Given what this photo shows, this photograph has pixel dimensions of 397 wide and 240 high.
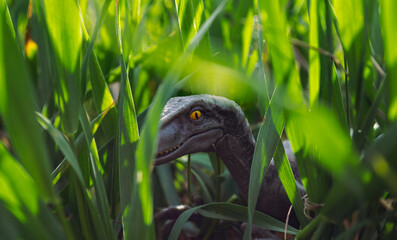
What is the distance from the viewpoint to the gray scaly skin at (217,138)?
0.70 m

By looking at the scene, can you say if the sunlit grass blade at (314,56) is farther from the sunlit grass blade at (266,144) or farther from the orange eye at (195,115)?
the orange eye at (195,115)

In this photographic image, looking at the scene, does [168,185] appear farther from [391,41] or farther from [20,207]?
[391,41]

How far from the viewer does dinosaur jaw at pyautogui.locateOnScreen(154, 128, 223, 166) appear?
687mm

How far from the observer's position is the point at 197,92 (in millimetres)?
873

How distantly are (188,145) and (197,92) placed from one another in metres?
0.17

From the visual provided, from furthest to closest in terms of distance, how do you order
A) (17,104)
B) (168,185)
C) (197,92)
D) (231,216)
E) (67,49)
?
1. (168,185)
2. (197,92)
3. (231,216)
4. (67,49)
5. (17,104)

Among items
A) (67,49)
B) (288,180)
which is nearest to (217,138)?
(288,180)

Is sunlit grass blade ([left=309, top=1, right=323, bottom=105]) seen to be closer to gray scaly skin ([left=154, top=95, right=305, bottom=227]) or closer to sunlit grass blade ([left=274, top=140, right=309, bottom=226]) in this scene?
sunlit grass blade ([left=274, top=140, right=309, bottom=226])

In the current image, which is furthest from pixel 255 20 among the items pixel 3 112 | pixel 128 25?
pixel 3 112

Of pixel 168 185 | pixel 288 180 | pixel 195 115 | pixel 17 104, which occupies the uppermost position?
pixel 17 104

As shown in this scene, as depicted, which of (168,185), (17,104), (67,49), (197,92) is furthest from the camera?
(168,185)

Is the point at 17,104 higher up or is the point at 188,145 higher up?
the point at 17,104

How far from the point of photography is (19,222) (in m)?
0.49

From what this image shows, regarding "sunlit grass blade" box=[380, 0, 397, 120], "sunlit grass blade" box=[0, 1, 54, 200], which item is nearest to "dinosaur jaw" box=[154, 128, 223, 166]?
"sunlit grass blade" box=[0, 1, 54, 200]
